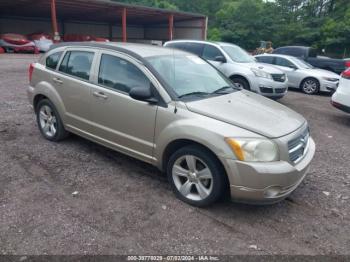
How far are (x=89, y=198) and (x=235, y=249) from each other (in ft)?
5.74

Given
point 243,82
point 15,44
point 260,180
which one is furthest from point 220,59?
point 15,44

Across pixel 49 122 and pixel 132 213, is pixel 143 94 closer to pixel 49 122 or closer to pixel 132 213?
pixel 132 213

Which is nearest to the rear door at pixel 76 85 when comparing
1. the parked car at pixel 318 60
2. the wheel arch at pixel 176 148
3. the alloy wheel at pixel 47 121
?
the alloy wheel at pixel 47 121

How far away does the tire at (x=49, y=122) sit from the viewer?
4.98 m

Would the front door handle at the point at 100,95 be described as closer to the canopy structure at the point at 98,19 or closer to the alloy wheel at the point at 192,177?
the alloy wheel at the point at 192,177

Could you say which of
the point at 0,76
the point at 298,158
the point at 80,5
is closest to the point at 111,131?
the point at 298,158

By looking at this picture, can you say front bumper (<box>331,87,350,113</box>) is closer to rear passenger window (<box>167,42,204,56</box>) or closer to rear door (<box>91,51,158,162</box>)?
rear passenger window (<box>167,42,204,56</box>)

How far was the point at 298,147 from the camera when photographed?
3.38m

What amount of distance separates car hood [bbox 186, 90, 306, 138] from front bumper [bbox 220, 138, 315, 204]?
34cm

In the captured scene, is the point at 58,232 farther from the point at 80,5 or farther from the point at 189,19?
the point at 189,19

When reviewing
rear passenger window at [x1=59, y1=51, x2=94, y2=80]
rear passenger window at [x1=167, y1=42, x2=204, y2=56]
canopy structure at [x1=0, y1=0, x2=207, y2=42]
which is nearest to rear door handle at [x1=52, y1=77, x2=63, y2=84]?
rear passenger window at [x1=59, y1=51, x2=94, y2=80]

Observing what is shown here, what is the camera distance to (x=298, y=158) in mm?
3359

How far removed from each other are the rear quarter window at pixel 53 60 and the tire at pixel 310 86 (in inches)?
367

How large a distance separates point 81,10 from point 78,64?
27099 millimetres
